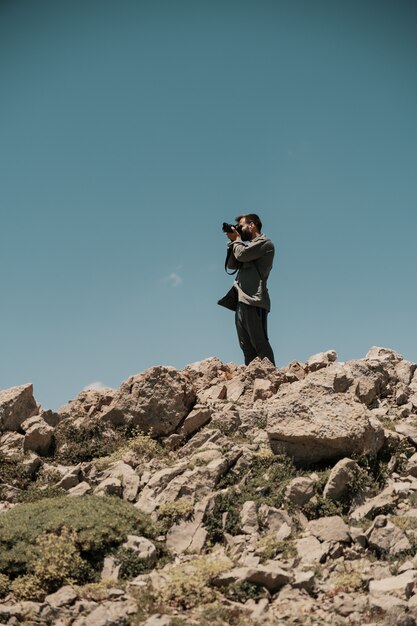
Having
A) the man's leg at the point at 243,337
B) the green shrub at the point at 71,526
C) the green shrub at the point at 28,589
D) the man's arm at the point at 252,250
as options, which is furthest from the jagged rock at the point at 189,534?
the man's arm at the point at 252,250

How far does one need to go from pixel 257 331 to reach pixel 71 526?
28.0 ft

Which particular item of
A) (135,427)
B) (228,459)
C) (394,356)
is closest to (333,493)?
(228,459)

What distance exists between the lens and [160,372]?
1405 centimetres

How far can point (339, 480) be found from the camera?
10.3 m

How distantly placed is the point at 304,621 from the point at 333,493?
3130mm

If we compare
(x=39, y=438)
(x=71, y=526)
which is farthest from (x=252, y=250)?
(x=71, y=526)

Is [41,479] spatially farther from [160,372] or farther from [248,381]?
[248,381]

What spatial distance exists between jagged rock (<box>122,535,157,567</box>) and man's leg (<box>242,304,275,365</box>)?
811 cm

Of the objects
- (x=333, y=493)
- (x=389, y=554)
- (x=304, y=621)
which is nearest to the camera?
(x=304, y=621)

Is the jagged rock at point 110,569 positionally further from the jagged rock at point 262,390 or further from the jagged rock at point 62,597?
the jagged rock at point 262,390

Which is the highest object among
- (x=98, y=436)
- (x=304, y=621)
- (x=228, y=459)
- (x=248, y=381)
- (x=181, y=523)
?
(x=248, y=381)

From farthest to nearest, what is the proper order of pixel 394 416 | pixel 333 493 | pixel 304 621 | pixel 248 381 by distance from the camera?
pixel 248 381 < pixel 394 416 < pixel 333 493 < pixel 304 621

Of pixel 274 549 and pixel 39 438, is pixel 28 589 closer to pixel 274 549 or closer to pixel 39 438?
A: pixel 274 549

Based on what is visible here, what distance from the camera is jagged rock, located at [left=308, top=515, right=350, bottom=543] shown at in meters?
9.11
